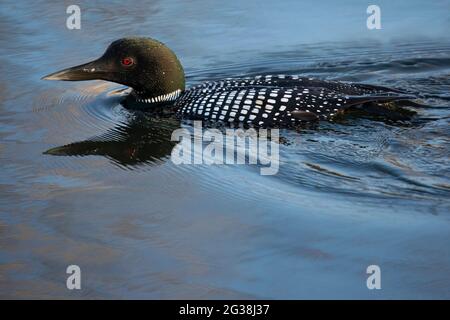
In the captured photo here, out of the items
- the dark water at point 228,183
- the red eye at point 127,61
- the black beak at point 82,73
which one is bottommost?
the dark water at point 228,183

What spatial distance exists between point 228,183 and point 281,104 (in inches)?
48.0

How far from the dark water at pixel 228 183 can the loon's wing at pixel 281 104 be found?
5.8 inches

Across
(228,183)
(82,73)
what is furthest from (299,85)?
(82,73)

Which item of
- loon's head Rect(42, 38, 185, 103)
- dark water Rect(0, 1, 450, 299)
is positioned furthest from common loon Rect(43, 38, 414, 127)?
dark water Rect(0, 1, 450, 299)

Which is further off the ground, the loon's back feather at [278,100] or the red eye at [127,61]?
the red eye at [127,61]

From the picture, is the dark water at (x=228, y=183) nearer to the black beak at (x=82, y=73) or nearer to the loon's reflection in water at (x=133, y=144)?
the loon's reflection in water at (x=133, y=144)

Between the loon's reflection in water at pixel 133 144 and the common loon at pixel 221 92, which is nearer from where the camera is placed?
the loon's reflection in water at pixel 133 144

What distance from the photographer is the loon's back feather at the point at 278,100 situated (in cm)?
630

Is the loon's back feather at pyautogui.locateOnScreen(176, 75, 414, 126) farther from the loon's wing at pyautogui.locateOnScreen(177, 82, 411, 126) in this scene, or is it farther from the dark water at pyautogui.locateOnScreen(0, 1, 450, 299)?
the dark water at pyautogui.locateOnScreen(0, 1, 450, 299)

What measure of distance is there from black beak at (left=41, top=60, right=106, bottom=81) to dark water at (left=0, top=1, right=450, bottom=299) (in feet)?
0.88

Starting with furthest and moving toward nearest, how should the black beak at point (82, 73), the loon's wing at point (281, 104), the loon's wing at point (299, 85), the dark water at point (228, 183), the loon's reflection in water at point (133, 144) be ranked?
the black beak at point (82, 73)
the loon's wing at point (299, 85)
the loon's wing at point (281, 104)
the loon's reflection in water at point (133, 144)
the dark water at point (228, 183)

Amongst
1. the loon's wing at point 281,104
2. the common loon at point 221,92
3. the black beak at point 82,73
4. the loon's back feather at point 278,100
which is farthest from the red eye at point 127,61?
the loon's wing at point 281,104

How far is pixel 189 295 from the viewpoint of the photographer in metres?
4.09
